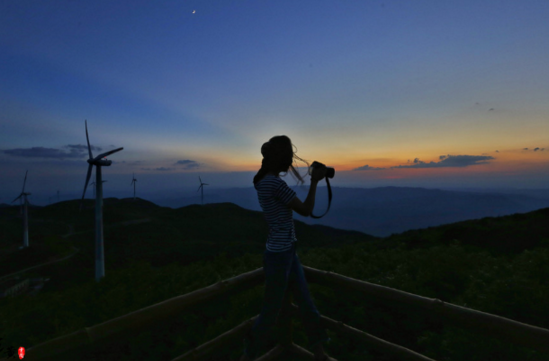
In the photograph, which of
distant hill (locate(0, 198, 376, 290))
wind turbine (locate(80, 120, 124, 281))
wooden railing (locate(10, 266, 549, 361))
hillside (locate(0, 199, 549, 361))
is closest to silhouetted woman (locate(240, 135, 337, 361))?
wooden railing (locate(10, 266, 549, 361))

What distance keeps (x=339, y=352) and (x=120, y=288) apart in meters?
7.50

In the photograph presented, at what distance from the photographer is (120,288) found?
366 inches

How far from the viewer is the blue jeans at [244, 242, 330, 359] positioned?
276 cm

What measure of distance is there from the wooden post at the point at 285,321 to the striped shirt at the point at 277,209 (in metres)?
0.95

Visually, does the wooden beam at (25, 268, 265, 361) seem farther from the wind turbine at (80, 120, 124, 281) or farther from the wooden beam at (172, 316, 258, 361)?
the wind turbine at (80, 120, 124, 281)

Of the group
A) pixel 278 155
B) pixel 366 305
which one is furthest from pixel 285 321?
pixel 366 305

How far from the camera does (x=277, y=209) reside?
8.68 ft

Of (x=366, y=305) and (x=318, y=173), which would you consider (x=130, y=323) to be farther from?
(x=366, y=305)

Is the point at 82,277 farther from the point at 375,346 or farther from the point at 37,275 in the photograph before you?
the point at 375,346

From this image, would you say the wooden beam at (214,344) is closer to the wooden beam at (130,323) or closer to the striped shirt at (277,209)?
the wooden beam at (130,323)

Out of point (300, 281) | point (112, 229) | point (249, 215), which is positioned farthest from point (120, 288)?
point (249, 215)

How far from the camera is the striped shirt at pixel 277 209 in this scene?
8.43ft

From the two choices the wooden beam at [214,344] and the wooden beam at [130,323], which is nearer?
the wooden beam at [130,323]

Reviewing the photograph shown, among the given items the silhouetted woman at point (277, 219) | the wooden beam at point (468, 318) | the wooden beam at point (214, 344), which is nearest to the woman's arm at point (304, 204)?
the silhouetted woman at point (277, 219)
